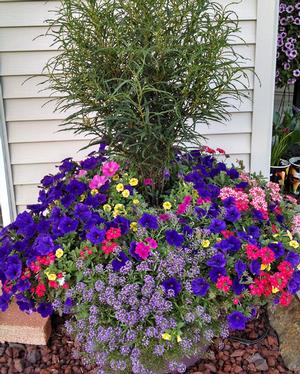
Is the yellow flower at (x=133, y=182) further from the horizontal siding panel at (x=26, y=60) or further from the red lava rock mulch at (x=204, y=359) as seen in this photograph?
the horizontal siding panel at (x=26, y=60)

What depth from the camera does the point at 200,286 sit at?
5.34 feet

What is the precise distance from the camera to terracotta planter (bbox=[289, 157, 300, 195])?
321 centimetres

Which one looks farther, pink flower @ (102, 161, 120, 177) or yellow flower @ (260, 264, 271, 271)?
pink flower @ (102, 161, 120, 177)

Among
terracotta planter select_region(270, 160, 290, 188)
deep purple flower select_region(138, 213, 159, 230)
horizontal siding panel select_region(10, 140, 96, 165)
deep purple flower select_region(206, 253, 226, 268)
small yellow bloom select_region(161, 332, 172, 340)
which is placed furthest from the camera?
terracotta planter select_region(270, 160, 290, 188)

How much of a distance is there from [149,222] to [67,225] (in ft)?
1.04

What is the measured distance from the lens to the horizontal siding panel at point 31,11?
2.32 meters

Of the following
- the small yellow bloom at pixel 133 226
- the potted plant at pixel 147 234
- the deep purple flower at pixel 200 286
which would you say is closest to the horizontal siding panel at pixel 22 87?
the potted plant at pixel 147 234

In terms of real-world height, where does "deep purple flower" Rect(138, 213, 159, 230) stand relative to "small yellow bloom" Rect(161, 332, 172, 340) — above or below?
above

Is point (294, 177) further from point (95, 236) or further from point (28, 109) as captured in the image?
point (95, 236)

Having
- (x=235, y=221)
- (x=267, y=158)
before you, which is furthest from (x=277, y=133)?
(x=235, y=221)

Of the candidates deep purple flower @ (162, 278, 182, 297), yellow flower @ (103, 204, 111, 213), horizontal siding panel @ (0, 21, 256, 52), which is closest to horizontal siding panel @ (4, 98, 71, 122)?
horizontal siding panel @ (0, 21, 256, 52)

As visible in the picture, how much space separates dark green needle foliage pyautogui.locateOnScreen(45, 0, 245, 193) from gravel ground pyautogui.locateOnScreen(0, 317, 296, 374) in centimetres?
86

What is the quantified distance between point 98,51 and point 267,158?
1274mm

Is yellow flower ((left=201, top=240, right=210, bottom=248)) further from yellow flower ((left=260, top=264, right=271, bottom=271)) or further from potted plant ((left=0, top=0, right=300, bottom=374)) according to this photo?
yellow flower ((left=260, top=264, right=271, bottom=271))
